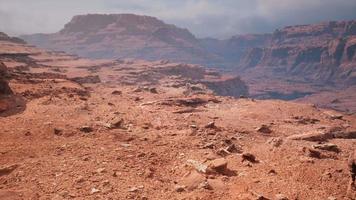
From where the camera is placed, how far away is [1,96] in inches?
688

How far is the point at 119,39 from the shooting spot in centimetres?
18025

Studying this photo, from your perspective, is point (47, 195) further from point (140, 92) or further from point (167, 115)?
point (140, 92)

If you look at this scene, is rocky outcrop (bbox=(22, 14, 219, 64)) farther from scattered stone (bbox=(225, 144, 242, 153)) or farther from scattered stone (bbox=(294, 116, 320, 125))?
scattered stone (bbox=(225, 144, 242, 153))

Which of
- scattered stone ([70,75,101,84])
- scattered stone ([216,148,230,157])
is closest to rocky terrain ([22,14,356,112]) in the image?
scattered stone ([70,75,101,84])

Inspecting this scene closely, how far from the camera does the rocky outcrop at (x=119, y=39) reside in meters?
174

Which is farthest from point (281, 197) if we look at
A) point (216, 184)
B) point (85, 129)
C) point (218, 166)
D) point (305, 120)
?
point (305, 120)

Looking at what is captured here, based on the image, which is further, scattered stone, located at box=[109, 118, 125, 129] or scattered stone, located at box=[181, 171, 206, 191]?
scattered stone, located at box=[109, 118, 125, 129]

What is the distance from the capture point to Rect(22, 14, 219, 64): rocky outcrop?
17388cm

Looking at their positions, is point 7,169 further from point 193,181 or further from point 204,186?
point 204,186

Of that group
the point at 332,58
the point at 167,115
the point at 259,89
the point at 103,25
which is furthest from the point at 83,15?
the point at 167,115

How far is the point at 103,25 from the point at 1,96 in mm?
175068

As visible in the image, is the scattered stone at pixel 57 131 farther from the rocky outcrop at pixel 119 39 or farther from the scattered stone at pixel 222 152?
the rocky outcrop at pixel 119 39

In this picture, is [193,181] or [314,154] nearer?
[193,181]

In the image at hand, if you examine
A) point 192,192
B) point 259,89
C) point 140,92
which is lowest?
point 259,89
